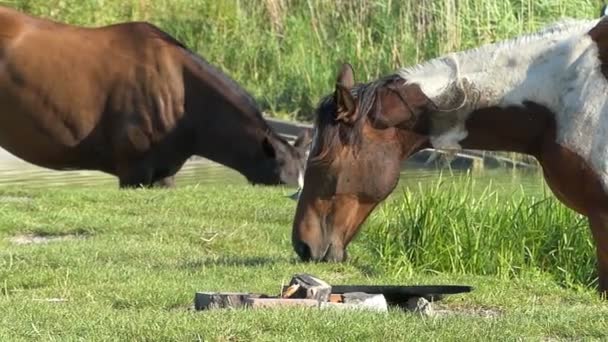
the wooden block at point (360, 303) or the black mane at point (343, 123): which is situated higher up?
the black mane at point (343, 123)

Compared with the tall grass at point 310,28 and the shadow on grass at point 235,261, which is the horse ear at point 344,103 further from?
the tall grass at point 310,28

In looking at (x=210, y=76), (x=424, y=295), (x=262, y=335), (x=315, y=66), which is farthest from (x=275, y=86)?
(x=262, y=335)

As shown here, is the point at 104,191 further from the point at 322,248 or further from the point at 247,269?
the point at 322,248

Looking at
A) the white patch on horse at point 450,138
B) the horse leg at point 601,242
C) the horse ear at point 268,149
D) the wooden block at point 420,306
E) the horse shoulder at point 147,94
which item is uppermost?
the white patch on horse at point 450,138

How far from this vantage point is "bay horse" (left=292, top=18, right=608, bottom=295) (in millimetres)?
6703

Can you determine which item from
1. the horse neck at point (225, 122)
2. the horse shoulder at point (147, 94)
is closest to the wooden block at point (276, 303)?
the horse shoulder at point (147, 94)

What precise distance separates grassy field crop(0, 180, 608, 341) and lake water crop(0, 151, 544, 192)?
139 cm

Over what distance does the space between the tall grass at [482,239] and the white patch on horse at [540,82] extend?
6.97 ft

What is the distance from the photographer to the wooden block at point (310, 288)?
23.1ft

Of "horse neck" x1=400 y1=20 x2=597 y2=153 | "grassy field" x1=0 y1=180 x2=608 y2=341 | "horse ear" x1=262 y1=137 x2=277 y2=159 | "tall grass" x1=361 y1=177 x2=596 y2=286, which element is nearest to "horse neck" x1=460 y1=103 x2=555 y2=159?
"horse neck" x1=400 y1=20 x2=597 y2=153

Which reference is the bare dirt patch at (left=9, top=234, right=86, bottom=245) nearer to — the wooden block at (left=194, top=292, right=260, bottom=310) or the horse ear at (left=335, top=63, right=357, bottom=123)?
the wooden block at (left=194, top=292, right=260, bottom=310)

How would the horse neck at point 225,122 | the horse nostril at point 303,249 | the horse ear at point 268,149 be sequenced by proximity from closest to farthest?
the horse nostril at point 303,249 < the horse neck at point 225,122 < the horse ear at point 268,149

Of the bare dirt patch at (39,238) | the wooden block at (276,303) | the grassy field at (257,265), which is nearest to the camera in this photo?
the grassy field at (257,265)

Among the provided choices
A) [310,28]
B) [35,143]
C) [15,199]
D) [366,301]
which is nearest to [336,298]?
[366,301]
